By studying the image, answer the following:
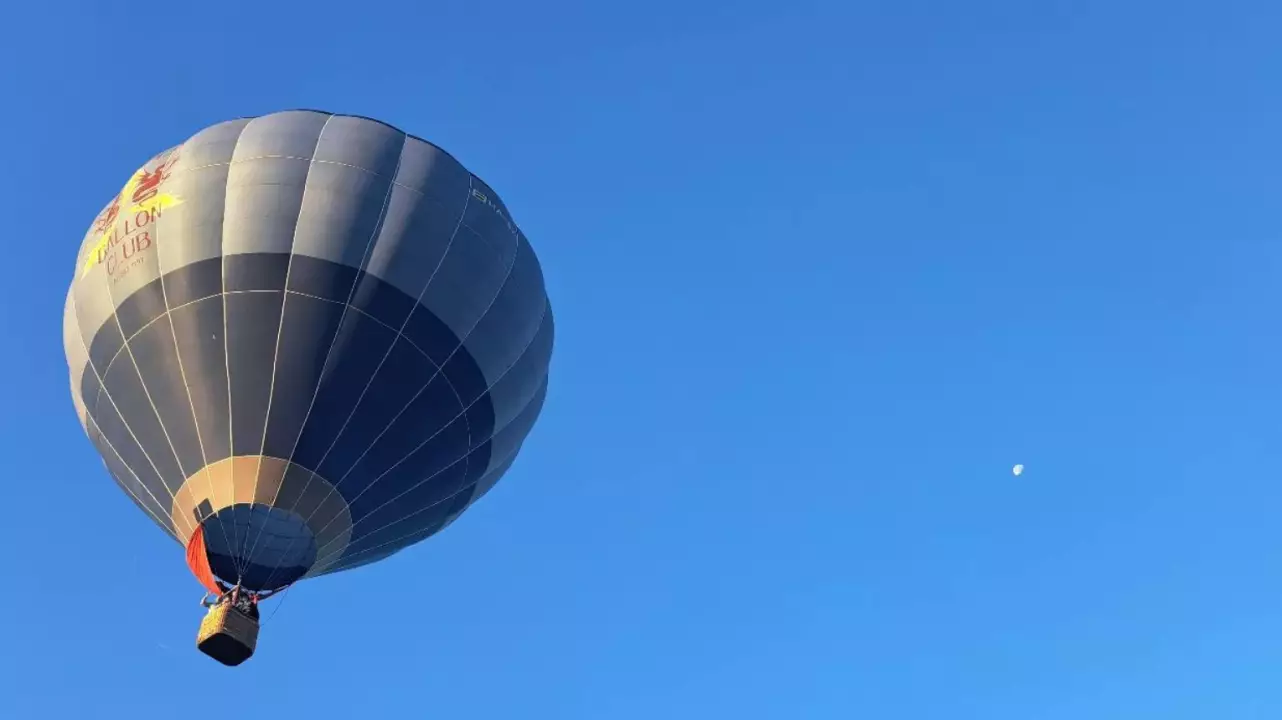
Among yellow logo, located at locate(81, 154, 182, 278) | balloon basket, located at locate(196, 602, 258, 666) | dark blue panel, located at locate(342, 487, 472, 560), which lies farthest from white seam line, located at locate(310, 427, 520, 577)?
yellow logo, located at locate(81, 154, 182, 278)

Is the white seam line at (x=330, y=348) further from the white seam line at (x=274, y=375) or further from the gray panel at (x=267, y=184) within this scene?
Result: the gray panel at (x=267, y=184)

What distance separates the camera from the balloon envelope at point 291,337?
16750 millimetres

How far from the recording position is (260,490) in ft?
53.9

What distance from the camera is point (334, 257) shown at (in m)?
17.3

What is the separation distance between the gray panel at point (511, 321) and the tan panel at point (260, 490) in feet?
9.46

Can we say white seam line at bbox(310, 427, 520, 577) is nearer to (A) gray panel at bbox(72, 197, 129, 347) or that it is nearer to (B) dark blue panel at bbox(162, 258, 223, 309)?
(B) dark blue panel at bbox(162, 258, 223, 309)

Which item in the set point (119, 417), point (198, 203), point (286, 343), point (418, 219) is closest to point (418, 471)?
point (286, 343)

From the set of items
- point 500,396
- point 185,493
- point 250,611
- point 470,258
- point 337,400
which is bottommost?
point 250,611

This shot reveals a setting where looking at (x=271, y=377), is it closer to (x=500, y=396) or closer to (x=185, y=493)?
(x=185, y=493)

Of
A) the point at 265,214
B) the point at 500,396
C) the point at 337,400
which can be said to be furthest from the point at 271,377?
the point at 500,396

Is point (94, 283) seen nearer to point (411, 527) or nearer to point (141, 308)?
point (141, 308)

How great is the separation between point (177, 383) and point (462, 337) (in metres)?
3.76

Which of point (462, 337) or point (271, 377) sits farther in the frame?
point (462, 337)

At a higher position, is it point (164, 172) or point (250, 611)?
point (164, 172)
